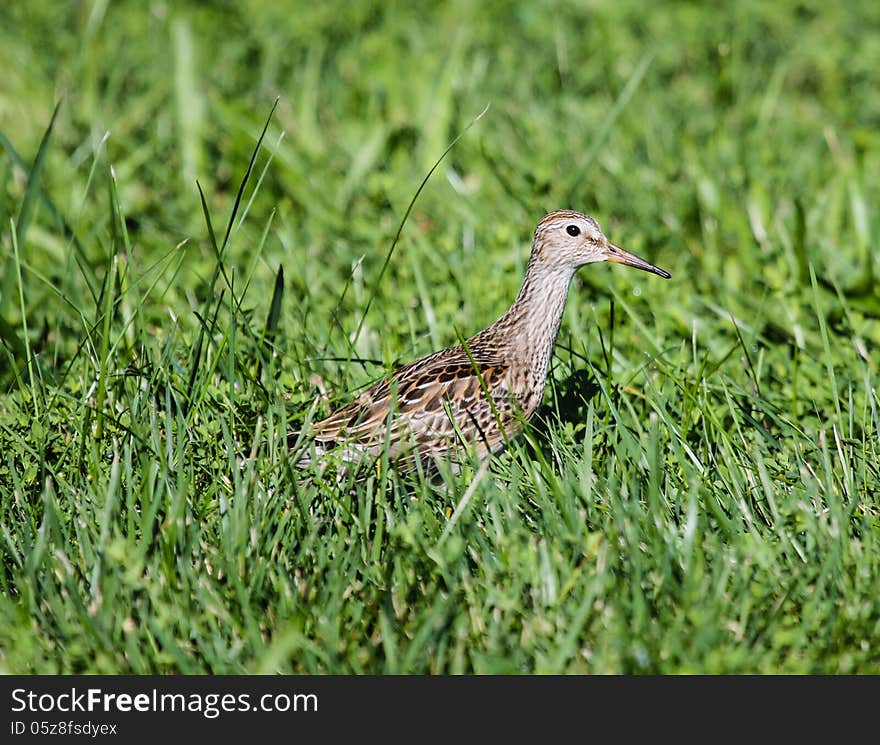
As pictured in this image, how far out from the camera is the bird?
185 inches

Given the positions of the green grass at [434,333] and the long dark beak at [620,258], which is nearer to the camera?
the green grass at [434,333]

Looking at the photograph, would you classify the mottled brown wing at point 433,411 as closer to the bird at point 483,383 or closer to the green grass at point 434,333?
the bird at point 483,383

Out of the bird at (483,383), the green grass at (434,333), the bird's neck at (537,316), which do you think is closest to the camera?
the green grass at (434,333)

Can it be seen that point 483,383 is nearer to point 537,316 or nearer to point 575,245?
point 537,316

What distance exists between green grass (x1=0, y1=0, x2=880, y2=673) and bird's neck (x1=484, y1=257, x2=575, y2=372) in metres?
0.19

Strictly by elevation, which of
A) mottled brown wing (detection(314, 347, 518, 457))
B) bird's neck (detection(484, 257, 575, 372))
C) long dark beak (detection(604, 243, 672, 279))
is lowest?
mottled brown wing (detection(314, 347, 518, 457))

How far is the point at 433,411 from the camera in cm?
481

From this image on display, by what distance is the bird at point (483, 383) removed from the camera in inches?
185

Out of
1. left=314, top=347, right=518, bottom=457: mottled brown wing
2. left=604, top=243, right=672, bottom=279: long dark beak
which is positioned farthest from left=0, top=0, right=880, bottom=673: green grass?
left=604, top=243, right=672, bottom=279: long dark beak

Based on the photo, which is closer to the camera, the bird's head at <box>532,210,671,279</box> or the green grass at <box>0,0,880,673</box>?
the green grass at <box>0,0,880,673</box>

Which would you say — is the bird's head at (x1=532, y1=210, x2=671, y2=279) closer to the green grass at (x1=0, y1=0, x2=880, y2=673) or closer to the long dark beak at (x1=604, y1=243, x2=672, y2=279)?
the long dark beak at (x1=604, y1=243, x2=672, y2=279)

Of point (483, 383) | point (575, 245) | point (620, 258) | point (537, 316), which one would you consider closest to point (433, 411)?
point (483, 383)

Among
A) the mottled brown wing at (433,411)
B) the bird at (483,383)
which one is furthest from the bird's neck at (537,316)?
the mottled brown wing at (433,411)

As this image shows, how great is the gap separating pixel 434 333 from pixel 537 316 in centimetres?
83
